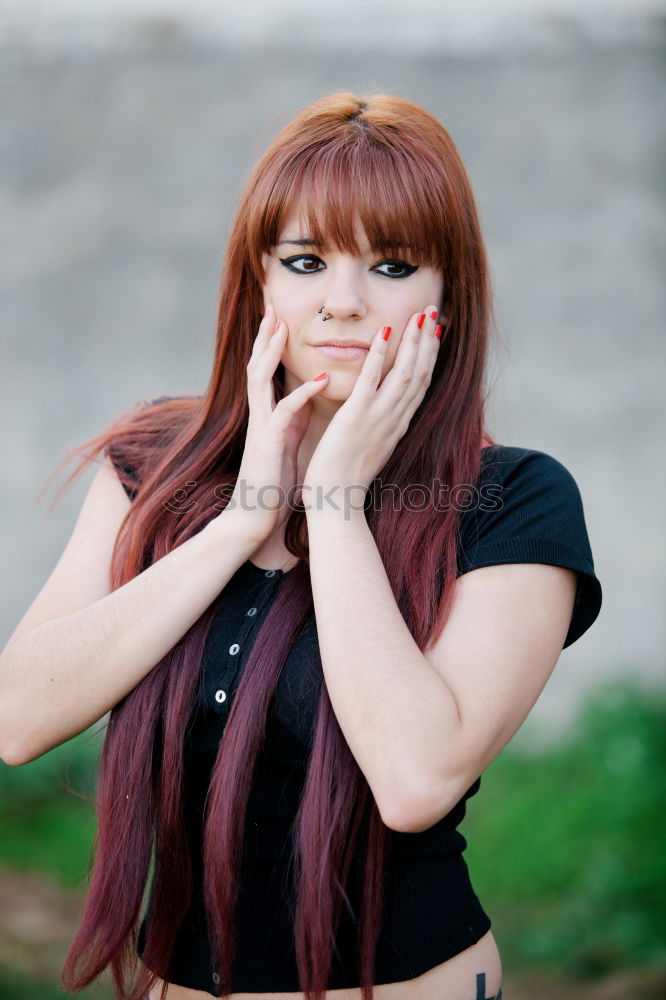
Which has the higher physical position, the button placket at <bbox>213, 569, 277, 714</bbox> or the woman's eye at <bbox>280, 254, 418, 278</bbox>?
the woman's eye at <bbox>280, 254, 418, 278</bbox>

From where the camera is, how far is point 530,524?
1555 millimetres

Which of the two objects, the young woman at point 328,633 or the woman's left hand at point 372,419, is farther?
the woman's left hand at point 372,419

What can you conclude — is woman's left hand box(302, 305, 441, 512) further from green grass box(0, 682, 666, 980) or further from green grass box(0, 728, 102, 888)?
green grass box(0, 728, 102, 888)

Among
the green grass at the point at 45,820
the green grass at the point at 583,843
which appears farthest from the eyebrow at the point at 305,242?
the green grass at the point at 583,843

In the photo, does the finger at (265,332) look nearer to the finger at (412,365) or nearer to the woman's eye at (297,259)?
the woman's eye at (297,259)

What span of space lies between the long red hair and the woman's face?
0.03 metres

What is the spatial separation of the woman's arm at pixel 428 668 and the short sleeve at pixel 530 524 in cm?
3

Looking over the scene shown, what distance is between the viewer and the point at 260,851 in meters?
1.58

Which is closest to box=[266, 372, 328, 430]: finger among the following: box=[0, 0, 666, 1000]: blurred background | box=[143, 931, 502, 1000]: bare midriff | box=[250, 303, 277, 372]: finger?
box=[250, 303, 277, 372]: finger

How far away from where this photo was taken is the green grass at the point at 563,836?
3.48 meters

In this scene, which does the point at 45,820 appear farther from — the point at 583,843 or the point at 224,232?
the point at 224,232

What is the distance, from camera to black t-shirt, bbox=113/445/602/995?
1553mm

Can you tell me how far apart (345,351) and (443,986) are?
99cm

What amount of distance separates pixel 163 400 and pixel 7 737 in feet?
2.48
